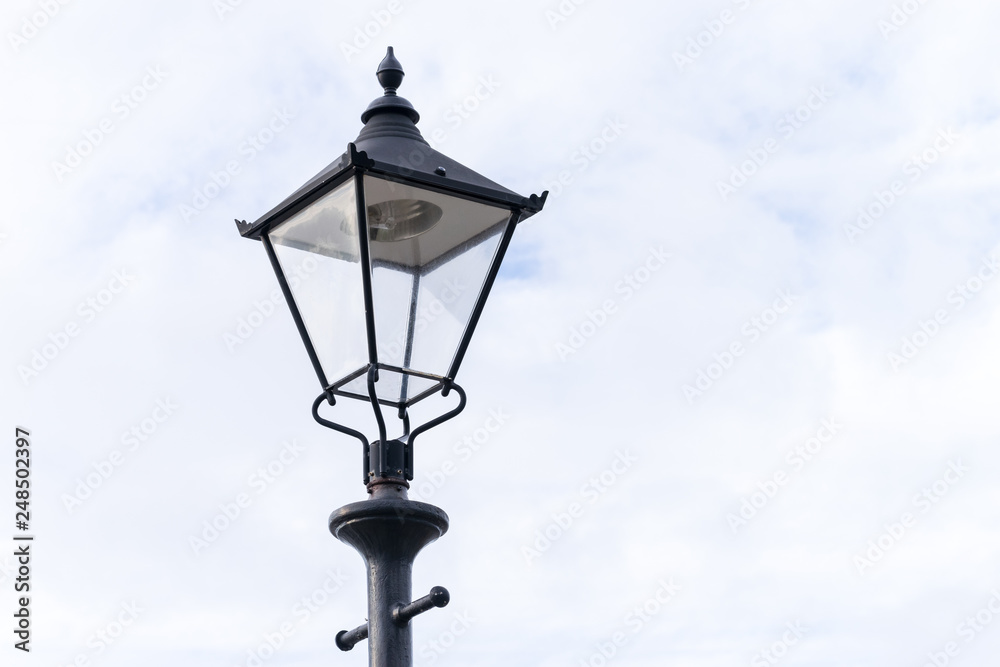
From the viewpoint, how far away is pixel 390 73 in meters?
4.68

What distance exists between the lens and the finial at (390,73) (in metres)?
4.68

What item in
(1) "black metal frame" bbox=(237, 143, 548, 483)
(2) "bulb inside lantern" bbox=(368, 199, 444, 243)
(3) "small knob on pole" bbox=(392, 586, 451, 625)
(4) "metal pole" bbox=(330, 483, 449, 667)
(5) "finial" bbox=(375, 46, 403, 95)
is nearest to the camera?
(3) "small knob on pole" bbox=(392, 586, 451, 625)

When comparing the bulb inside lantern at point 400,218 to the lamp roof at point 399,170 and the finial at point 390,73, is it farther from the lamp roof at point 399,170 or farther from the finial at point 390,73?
the finial at point 390,73

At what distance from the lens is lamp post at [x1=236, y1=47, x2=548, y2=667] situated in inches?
153

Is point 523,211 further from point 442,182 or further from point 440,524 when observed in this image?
point 440,524

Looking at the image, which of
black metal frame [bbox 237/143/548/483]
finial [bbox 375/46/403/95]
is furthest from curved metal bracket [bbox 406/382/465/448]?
finial [bbox 375/46/403/95]

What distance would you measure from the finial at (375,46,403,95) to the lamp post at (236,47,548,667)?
1.46 ft

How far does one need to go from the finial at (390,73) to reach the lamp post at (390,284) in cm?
45

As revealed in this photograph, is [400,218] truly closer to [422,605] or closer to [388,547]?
[388,547]

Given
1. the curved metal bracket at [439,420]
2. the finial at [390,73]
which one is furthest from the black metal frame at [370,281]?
the finial at [390,73]

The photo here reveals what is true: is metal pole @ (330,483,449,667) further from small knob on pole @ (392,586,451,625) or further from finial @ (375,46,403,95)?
finial @ (375,46,403,95)

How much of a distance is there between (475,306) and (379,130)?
2.29 ft

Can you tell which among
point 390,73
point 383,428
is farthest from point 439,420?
point 390,73

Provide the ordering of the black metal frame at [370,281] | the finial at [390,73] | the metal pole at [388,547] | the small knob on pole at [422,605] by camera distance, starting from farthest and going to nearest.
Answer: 1. the finial at [390,73]
2. the black metal frame at [370,281]
3. the metal pole at [388,547]
4. the small knob on pole at [422,605]
